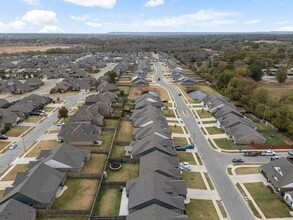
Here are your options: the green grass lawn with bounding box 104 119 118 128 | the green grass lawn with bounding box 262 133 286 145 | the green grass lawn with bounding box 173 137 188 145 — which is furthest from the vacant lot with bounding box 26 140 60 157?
the green grass lawn with bounding box 262 133 286 145

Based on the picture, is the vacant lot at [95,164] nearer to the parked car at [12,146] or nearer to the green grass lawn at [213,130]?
the parked car at [12,146]

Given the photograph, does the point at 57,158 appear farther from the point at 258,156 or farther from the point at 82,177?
the point at 258,156

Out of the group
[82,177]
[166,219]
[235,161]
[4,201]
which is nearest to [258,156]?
[235,161]

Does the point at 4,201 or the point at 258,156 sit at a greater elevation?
the point at 4,201

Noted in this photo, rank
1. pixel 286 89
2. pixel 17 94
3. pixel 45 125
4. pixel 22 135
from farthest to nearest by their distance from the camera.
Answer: pixel 286 89 → pixel 17 94 → pixel 45 125 → pixel 22 135

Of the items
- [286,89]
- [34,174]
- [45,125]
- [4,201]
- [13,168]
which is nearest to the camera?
[4,201]

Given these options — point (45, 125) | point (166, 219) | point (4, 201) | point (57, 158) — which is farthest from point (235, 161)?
point (45, 125)

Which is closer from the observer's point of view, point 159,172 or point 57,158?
point 159,172
